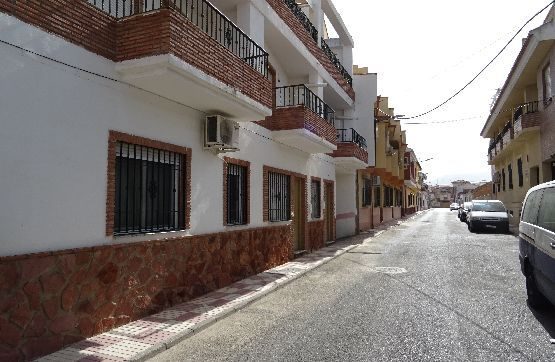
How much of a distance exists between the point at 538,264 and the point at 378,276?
4.05 meters

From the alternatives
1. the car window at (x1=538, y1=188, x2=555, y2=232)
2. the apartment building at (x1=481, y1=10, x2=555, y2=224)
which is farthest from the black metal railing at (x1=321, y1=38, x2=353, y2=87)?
the car window at (x1=538, y1=188, x2=555, y2=232)

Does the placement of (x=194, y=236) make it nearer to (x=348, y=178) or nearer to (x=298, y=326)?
(x=298, y=326)

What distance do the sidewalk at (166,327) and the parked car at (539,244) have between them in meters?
4.45

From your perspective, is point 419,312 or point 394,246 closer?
point 419,312

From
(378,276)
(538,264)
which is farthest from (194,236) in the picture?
(538,264)

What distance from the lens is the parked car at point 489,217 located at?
70.1 ft

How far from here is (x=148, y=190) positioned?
6.69 meters

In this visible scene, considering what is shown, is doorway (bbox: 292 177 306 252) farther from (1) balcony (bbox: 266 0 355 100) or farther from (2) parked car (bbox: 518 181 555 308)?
(2) parked car (bbox: 518 181 555 308)

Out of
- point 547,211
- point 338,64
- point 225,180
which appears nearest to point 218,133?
point 225,180

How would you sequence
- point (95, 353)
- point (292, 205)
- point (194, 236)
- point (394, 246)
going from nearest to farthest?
point (95, 353)
point (194, 236)
point (292, 205)
point (394, 246)

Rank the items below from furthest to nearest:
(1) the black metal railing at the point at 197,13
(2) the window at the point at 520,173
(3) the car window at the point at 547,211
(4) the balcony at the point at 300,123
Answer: (2) the window at the point at 520,173 → (4) the balcony at the point at 300,123 → (1) the black metal railing at the point at 197,13 → (3) the car window at the point at 547,211

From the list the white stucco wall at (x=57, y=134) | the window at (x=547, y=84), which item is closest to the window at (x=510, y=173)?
the window at (x=547, y=84)

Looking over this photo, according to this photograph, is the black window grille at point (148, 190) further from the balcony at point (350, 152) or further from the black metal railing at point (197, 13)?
the balcony at point (350, 152)

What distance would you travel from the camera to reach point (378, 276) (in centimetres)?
947
